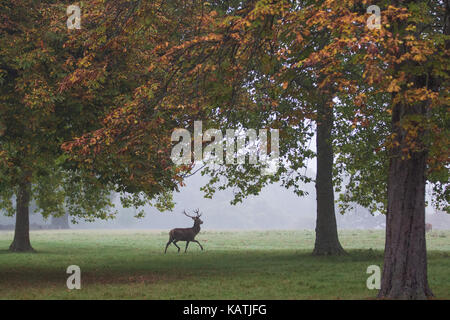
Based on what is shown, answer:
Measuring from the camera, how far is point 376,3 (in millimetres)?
12484

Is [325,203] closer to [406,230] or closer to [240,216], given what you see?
[406,230]

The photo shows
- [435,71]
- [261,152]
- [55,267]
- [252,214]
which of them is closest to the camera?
[435,71]

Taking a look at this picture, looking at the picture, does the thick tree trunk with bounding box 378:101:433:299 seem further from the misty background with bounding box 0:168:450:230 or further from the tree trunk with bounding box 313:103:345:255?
the misty background with bounding box 0:168:450:230

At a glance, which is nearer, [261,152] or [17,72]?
[17,72]

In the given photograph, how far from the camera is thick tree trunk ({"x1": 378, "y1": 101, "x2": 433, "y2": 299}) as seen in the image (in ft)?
40.1

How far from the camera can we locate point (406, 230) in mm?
12234

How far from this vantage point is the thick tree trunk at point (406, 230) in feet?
40.1

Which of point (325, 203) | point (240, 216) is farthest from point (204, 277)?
point (240, 216)

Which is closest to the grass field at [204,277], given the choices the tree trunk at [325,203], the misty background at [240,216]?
the tree trunk at [325,203]

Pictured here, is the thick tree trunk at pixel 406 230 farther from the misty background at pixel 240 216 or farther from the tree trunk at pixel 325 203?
the misty background at pixel 240 216
